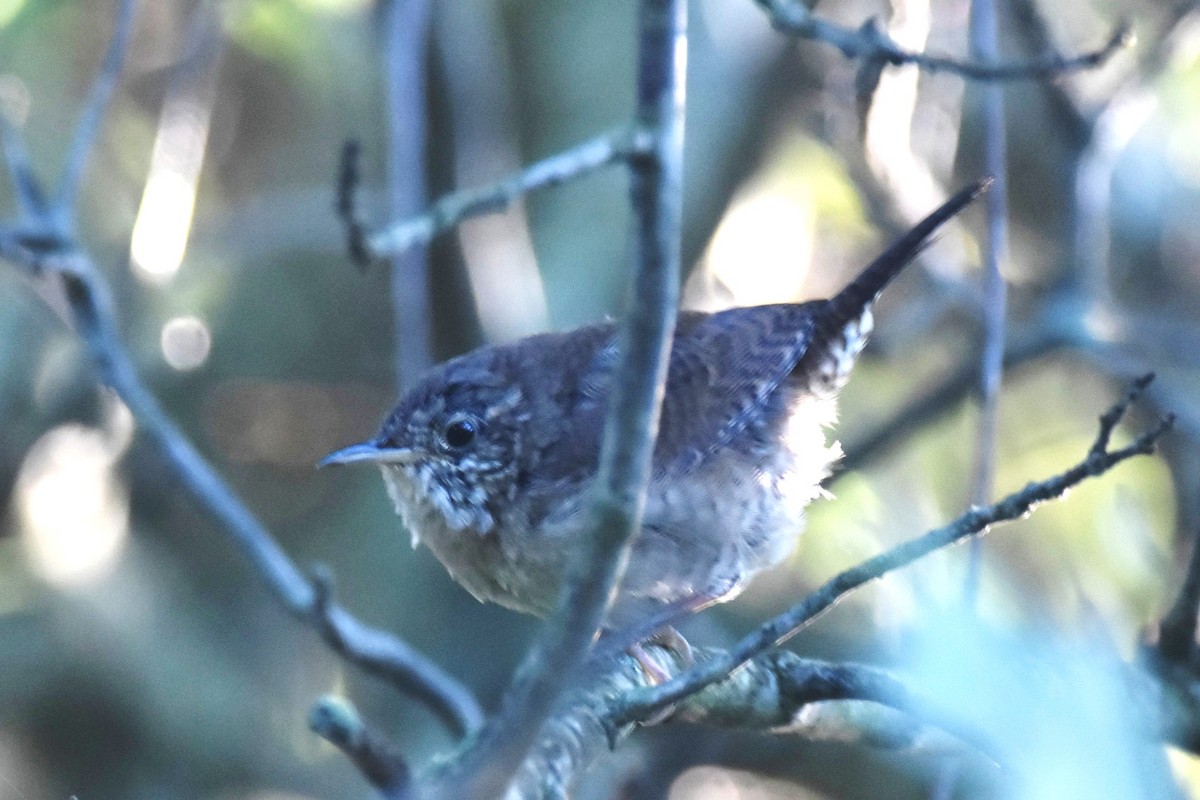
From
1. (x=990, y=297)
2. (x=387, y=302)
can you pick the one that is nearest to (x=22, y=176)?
(x=990, y=297)

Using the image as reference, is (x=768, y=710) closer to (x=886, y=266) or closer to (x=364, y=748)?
(x=886, y=266)

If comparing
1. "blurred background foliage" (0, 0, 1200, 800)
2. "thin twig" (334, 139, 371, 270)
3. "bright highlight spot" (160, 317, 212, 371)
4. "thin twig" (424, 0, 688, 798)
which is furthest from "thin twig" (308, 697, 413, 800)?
"bright highlight spot" (160, 317, 212, 371)

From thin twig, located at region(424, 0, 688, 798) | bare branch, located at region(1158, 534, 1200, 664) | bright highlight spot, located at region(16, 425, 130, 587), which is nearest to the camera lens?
thin twig, located at region(424, 0, 688, 798)

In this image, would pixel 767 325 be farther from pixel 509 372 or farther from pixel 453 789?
pixel 453 789

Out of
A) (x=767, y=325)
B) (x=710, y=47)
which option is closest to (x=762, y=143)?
(x=710, y=47)

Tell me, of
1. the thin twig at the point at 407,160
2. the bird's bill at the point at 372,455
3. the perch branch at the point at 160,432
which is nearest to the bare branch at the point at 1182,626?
the perch branch at the point at 160,432

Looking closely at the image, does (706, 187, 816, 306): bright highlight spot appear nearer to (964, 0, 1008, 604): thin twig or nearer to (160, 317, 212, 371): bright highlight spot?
(964, 0, 1008, 604): thin twig
